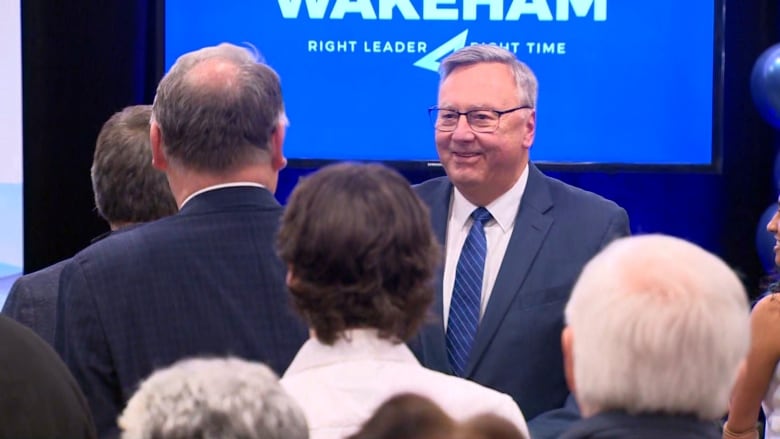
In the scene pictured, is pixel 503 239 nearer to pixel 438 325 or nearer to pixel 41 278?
pixel 438 325

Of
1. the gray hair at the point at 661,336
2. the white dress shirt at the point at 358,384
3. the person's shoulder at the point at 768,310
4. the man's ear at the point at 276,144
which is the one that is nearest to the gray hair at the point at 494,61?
the person's shoulder at the point at 768,310

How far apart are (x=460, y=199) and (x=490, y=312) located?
35 cm

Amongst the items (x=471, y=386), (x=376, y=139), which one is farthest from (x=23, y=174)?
(x=471, y=386)

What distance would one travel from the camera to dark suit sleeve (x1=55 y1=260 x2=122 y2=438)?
7.58ft

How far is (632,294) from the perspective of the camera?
168cm

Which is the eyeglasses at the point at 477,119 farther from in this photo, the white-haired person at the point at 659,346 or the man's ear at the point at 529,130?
the white-haired person at the point at 659,346

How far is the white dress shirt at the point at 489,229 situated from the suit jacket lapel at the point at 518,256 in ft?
0.10

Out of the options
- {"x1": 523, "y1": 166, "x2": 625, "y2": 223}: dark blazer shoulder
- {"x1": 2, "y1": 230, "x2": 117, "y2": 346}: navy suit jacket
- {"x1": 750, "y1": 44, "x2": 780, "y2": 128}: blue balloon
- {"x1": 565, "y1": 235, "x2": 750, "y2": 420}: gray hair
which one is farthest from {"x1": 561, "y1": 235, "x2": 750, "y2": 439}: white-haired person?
{"x1": 750, "y1": 44, "x2": 780, "y2": 128}: blue balloon

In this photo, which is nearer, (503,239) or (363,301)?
(363,301)

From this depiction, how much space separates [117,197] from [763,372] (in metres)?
1.60

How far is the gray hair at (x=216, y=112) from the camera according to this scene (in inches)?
94.5

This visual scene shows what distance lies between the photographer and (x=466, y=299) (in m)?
3.04

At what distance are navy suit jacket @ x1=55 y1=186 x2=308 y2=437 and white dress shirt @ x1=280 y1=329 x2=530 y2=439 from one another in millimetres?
353

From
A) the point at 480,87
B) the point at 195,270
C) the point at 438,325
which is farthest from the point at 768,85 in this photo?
the point at 195,270
